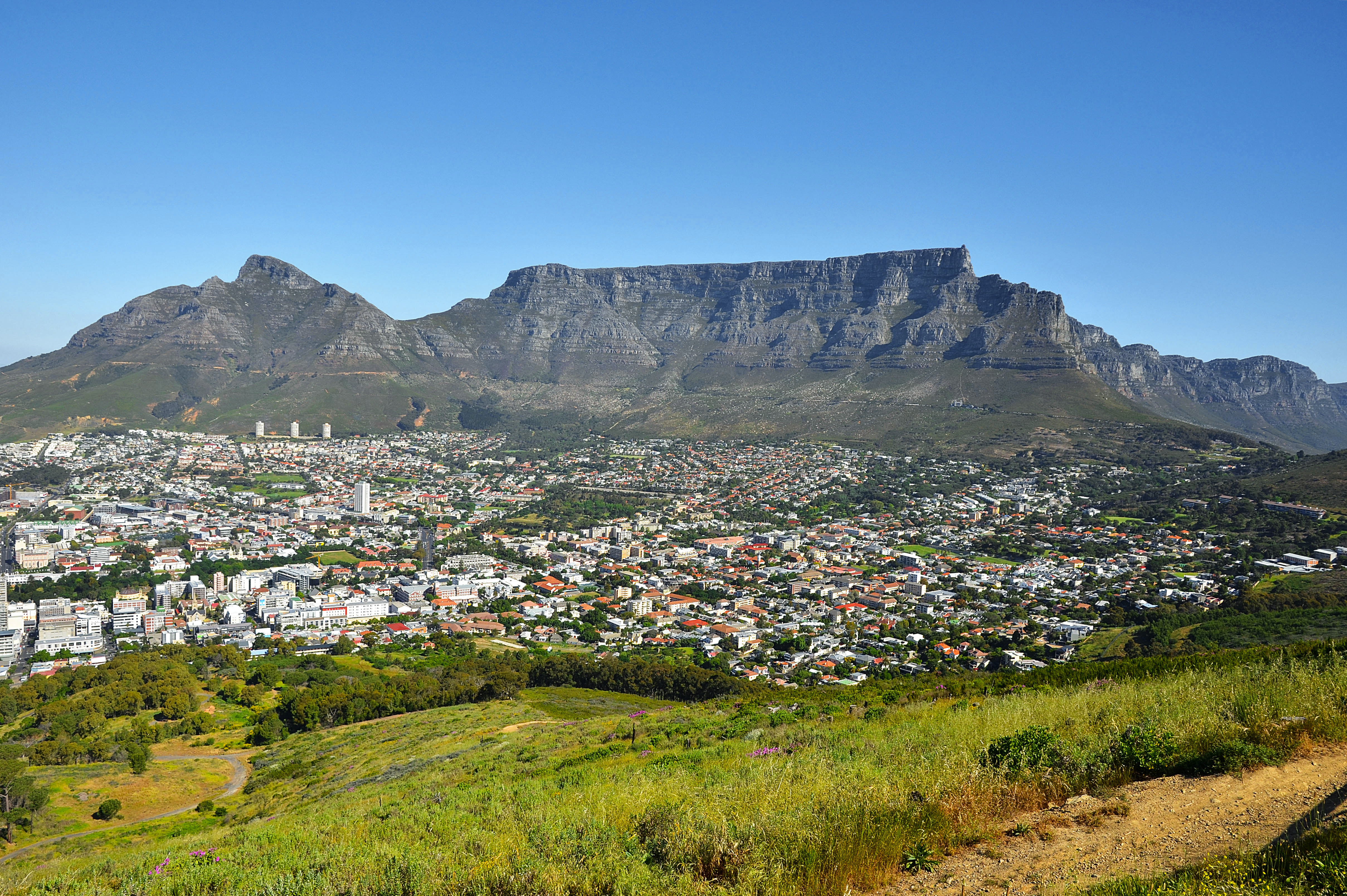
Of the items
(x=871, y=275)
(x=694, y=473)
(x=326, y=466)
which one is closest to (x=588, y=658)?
(x=694, y=473)

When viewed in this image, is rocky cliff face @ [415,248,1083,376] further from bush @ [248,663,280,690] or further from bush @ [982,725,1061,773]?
bush @ [982,725,1061,773]

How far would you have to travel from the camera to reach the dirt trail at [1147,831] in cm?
415

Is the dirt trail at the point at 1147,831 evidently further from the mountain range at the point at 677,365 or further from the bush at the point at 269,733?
the mountain range at the point at 677,365

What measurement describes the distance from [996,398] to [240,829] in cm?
10412

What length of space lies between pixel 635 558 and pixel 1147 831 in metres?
51.0

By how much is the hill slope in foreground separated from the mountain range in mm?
83870

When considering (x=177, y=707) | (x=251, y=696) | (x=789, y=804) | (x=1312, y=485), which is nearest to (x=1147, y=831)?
(x=789, y=804)

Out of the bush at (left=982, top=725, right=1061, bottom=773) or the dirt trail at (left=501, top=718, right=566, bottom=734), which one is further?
the dirt trail at (left=501, top=718, right=566, bottom=734)

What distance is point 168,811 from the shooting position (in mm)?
17906

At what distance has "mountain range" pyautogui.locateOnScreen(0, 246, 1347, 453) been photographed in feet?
343

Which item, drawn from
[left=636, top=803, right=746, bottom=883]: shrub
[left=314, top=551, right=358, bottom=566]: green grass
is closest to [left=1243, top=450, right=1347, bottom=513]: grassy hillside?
[left=636, top=803, right=746, bottom=883]: shrub

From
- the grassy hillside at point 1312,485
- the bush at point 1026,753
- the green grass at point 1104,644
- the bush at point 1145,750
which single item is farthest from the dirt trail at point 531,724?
the grassy hillside at point 1312,485

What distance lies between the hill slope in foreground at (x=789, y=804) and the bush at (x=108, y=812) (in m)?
7.15

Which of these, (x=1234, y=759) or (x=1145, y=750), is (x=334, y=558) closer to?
(x=1145, y=750)
